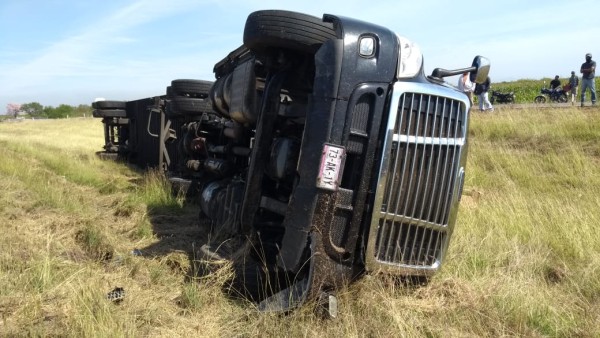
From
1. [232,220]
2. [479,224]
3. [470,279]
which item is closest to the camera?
[470,279]

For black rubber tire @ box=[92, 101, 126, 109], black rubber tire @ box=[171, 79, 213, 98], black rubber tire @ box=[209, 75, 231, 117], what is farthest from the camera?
black rubber tire @ box=[92, 101, 126, 109]

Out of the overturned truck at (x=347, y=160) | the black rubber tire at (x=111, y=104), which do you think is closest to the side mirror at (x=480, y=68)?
the overturned truck at (x=347, y=160)

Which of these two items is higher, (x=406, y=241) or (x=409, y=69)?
(x=409, y=69)

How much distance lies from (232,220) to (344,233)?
51.1 inches

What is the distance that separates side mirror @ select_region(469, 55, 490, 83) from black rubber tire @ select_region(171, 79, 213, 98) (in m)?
4.24

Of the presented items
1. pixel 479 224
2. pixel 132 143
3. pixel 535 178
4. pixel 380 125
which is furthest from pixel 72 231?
pixel 132 143

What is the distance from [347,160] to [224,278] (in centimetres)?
117

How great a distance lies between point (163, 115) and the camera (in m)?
9.22

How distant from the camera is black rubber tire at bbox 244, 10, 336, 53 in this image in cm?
322

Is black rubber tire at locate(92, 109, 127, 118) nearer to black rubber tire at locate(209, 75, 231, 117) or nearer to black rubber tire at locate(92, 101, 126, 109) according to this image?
black rubber tire at locate(92, 101, 126, 109)

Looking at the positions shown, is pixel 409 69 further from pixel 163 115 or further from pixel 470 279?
pixel 163 115

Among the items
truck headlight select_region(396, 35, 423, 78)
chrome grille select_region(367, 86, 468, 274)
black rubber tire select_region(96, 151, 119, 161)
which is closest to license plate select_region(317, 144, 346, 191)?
chrome grille select_region(367, 86, 468, 274)

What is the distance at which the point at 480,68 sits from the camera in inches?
145

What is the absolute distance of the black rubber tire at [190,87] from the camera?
7.20 m
